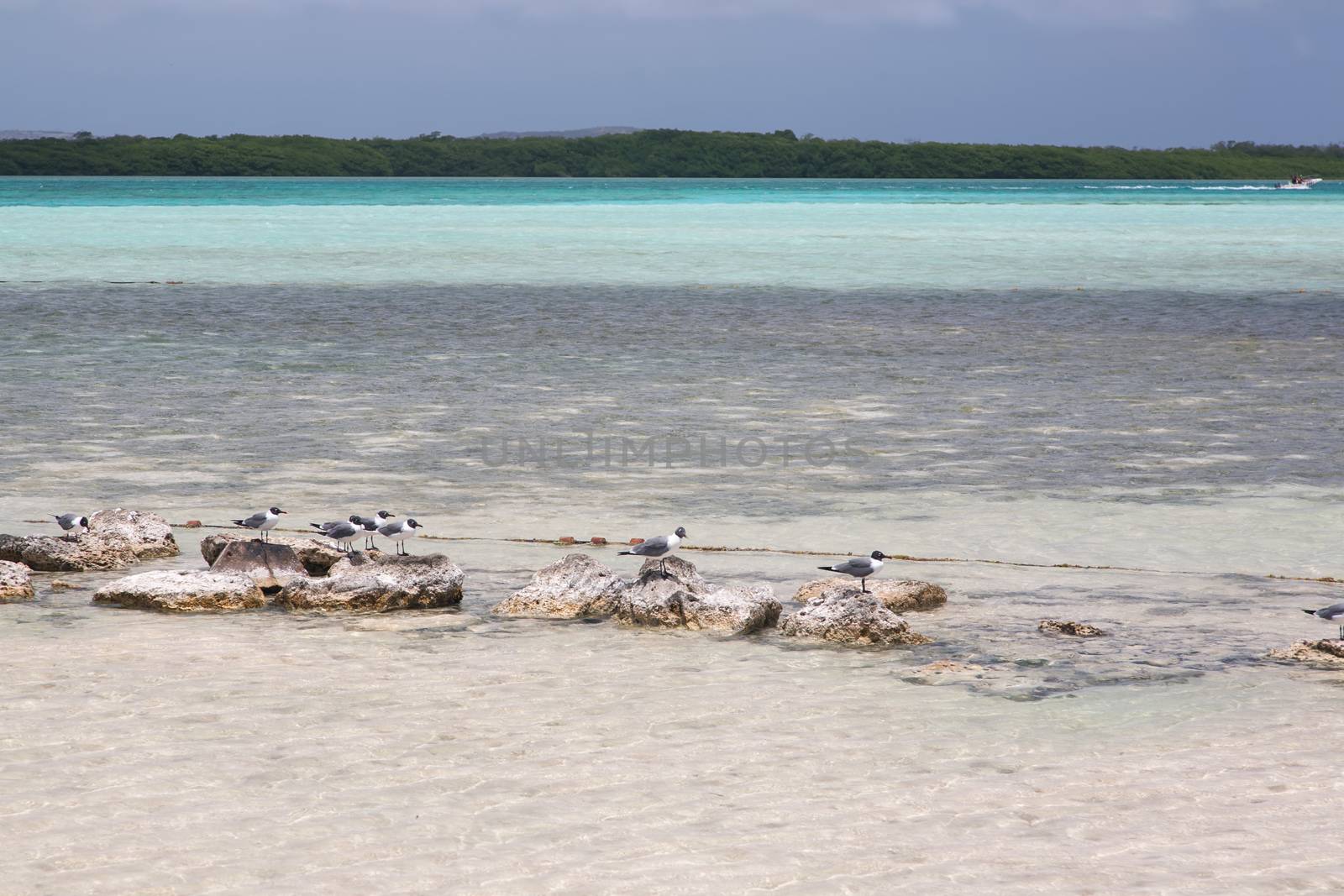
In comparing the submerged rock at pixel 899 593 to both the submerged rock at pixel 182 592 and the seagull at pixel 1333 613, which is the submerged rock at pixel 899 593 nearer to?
the seagull at pixel 1333 613

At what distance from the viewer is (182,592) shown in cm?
826

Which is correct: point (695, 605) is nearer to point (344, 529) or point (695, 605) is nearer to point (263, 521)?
point (344, 529)

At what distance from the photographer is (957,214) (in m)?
80.1

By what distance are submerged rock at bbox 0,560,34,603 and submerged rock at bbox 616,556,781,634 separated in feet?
9.45

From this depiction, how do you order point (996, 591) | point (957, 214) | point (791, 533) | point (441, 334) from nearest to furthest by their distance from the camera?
point (996, 591) < point (791, 533) < point (441, 334) < point (957, 214)

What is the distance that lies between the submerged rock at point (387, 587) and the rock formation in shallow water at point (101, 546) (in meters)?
1.20

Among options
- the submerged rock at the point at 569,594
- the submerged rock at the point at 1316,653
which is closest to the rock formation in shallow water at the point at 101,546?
the submerged rock at the point at 569,594

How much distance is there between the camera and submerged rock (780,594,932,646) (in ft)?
24.8

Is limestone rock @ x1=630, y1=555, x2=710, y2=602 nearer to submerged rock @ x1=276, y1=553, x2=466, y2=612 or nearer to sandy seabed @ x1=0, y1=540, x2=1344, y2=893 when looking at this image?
sandy seabed @ x1=0, y1=540, x2=1344, y2=893

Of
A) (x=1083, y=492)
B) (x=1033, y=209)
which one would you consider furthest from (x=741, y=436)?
(x=1033, y=209)

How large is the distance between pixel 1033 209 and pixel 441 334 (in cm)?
7220

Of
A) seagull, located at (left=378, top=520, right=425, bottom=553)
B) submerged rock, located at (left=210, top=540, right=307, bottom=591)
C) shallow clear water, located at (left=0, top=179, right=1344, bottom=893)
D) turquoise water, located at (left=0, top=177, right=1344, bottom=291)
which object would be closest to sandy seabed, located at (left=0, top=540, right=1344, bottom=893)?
shallow clear water, located at (left=0, top=179, right=1344, bottom=893)

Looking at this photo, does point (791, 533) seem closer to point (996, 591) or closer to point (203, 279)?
point (996, 591)

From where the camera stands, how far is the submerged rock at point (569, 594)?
813 cm
